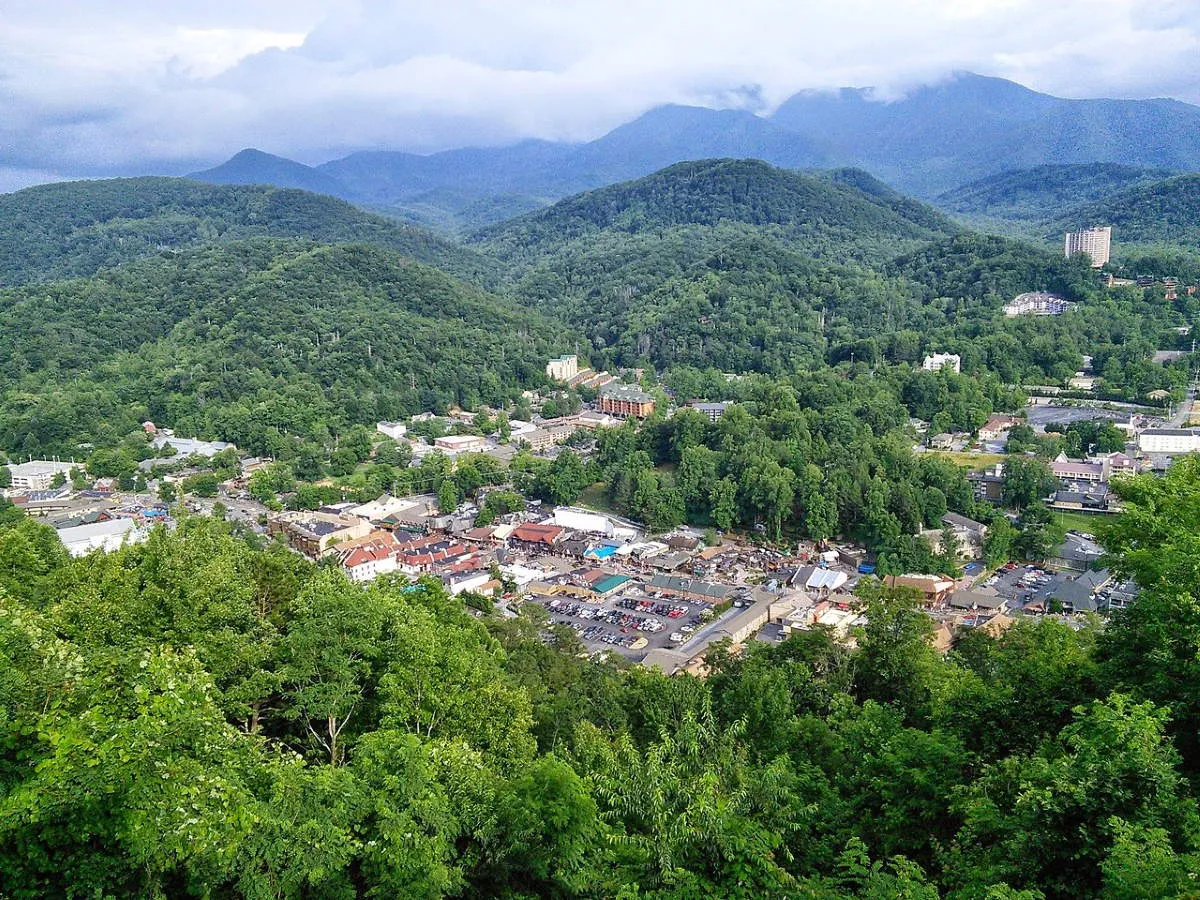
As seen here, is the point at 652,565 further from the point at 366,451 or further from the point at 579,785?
the point at 579,785

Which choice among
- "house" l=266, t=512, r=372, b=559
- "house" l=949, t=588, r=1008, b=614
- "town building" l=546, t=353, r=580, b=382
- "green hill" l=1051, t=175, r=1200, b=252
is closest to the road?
"house" l=949, t=588, r=1008, b=614

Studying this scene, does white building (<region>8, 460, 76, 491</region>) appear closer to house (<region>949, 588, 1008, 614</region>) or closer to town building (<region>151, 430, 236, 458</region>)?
town building (<region>151, 430, 236, 458</region>)

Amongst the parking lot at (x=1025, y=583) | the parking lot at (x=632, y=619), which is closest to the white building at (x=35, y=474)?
the parking lot at (x=632, y=619)

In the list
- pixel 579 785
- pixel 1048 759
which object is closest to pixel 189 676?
pixel 579 785

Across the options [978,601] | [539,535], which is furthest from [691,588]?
[978,601]

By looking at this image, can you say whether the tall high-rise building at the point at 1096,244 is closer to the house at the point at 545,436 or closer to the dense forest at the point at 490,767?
the house at the point at 545,436

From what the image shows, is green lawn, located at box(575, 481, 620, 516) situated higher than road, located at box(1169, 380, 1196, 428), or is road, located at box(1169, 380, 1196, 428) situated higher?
green lawn, located at box(575, 481, 620, 516)

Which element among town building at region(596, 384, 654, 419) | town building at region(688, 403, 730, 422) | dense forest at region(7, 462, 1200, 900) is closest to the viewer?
dense forest at region(7, 462, 1200, 900)
